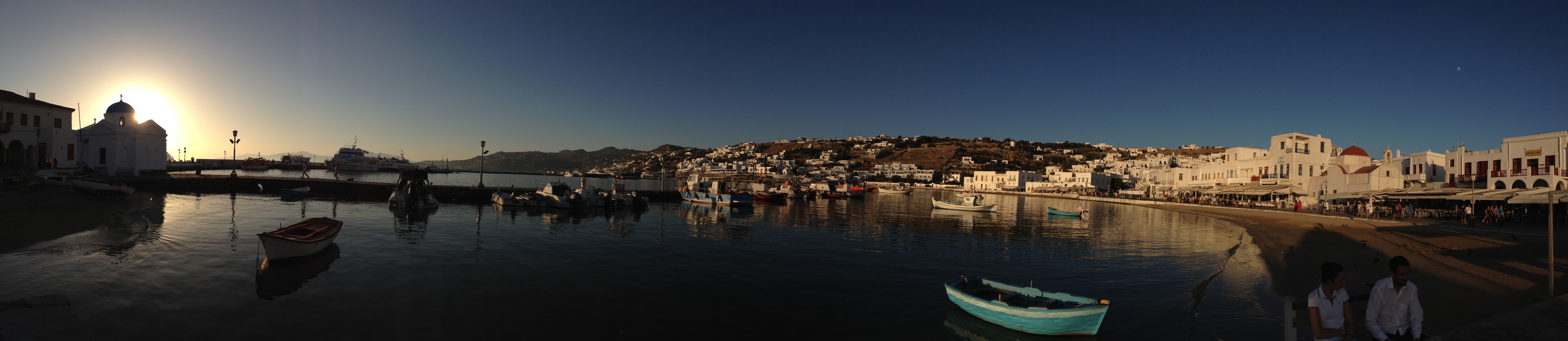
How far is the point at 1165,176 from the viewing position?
8050 centimetres

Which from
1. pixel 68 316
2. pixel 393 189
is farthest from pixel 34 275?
pixel 393 189

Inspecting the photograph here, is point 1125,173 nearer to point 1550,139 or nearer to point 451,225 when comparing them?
point 1550,139

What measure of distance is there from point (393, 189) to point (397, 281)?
3315 cm

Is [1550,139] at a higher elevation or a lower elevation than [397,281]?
higher

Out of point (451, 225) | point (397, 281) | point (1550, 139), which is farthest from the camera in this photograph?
point (1550, 139)

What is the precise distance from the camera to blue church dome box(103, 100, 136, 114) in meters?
40.3

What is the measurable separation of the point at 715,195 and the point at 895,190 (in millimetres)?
79396

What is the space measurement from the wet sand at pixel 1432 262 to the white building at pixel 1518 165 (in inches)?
317

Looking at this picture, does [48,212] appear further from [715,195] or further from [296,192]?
[715,195]

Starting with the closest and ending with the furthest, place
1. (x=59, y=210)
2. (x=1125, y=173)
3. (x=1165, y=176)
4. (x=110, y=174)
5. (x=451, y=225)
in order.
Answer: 1. (x=59, y=210)
2. (x=451, y=225)
3. (x=110, y=174)
4. (x=1165, y=176)
5. (x=1125, y=173)

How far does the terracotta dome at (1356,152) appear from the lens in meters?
47.0

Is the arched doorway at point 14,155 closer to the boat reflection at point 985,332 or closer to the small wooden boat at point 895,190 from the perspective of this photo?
the boat reflection at point 985,332

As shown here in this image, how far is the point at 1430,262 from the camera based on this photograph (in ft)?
49.4

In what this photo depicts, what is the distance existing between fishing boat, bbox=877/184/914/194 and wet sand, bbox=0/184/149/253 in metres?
90.1
